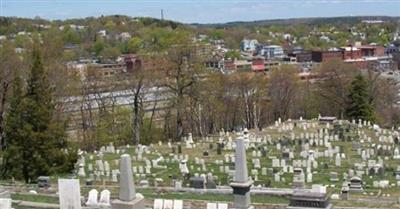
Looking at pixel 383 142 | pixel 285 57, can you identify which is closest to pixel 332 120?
pixel 383 142

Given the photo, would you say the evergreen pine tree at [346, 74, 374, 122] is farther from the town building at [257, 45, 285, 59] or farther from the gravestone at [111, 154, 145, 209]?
the town building at [257, 45, 285, 59]

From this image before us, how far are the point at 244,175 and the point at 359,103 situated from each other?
110 ft

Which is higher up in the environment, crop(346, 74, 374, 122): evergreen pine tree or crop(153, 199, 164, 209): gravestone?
crop(153, 199, 164, 209): gravestone

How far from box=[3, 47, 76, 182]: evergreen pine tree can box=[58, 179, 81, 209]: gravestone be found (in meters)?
9.83

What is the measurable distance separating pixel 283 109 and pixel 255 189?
32.4 m

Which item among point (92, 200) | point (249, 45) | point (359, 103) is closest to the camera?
point (92, 200)

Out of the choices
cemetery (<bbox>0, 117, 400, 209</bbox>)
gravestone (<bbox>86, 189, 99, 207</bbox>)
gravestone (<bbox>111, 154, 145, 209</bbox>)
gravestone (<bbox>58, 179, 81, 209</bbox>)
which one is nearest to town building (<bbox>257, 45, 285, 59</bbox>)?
cemetery (<bbox>0, 117, 400, 209</bbox>)

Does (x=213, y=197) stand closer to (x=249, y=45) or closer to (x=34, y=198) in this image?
(x=34, y=198)

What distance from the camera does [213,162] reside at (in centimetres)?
2862

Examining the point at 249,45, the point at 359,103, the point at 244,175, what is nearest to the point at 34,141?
the point at 244,175

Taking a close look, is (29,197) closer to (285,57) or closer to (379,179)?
(379,179)

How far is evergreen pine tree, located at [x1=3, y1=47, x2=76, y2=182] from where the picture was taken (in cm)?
2570

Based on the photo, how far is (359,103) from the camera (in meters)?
48.4

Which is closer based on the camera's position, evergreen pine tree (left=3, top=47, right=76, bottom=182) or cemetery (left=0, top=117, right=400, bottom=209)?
cemetery (left=0, top=117, right=400, bottom=209)
